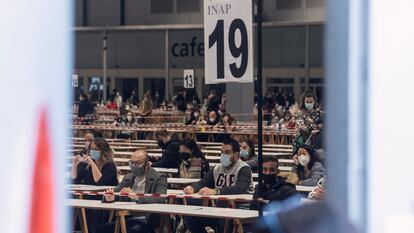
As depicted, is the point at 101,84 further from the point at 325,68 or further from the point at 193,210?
the point at 325,68

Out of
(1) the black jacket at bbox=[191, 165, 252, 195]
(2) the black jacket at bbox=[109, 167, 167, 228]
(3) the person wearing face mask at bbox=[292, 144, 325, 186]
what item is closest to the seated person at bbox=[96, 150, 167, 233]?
(2) the black jacket at bbox=[109, 167, 167, 228]

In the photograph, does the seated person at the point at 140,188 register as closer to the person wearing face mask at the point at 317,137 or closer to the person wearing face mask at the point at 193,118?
the person wearing face mask at the point at 317,137

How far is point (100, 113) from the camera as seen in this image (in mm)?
32375

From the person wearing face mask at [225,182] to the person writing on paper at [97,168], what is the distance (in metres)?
1.01

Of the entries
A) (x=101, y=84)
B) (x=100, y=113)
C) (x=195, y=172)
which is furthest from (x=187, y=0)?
(x=195, y=172)

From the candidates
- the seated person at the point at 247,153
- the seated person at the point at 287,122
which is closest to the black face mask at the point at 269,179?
the seated person at the point at 247,153

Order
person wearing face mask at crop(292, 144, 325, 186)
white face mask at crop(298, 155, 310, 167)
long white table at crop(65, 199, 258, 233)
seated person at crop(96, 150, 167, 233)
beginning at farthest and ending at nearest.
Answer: white face mask at crop(298, 155, 310, 167), person wearing face mask at crop(292, 144, 325, 186), seated person at crop(96, 150, 167, 233), long white table at crop(65, 199, 258, 233)

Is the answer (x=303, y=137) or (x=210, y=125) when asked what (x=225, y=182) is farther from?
(x=210, y=125)

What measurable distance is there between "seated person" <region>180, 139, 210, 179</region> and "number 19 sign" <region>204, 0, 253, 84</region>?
337 cm

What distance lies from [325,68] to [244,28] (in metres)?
6.04

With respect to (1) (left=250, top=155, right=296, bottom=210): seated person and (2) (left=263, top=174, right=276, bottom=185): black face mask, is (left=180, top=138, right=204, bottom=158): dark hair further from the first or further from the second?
(2) (left=263, top=174, right=276, bottom=185): black face mask

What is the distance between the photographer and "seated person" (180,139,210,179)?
1170 centimetres
